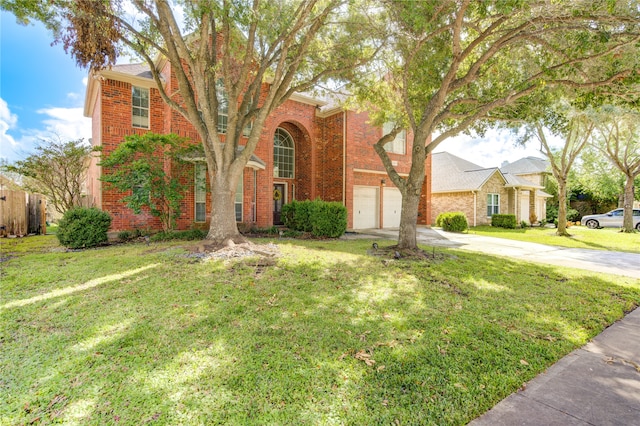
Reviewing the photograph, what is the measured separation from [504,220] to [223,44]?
19.7m

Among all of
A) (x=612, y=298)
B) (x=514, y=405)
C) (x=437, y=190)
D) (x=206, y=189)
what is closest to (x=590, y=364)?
(x=514, y=405)

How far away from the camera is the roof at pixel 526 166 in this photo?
99.9 feet

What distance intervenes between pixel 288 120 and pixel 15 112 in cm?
1225

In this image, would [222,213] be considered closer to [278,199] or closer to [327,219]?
[327,219]

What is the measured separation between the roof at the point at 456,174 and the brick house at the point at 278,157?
428 cm

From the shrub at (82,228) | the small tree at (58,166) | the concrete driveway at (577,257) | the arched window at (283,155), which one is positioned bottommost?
the concrete driveway at (577,257)

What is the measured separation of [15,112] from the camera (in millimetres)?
13117

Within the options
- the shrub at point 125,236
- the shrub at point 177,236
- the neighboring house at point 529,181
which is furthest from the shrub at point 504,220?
the shrub at point 125,236

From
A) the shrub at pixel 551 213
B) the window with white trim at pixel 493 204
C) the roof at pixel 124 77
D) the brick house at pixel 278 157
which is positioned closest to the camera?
the roof at pixel 124 77

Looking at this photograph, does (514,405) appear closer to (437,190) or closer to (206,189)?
(206,189)

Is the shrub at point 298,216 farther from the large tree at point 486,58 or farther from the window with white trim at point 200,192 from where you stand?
the large tree at point 486,58

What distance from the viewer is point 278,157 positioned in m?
15.7

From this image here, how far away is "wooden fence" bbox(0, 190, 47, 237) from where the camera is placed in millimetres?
10906

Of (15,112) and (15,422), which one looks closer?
(15,422)
